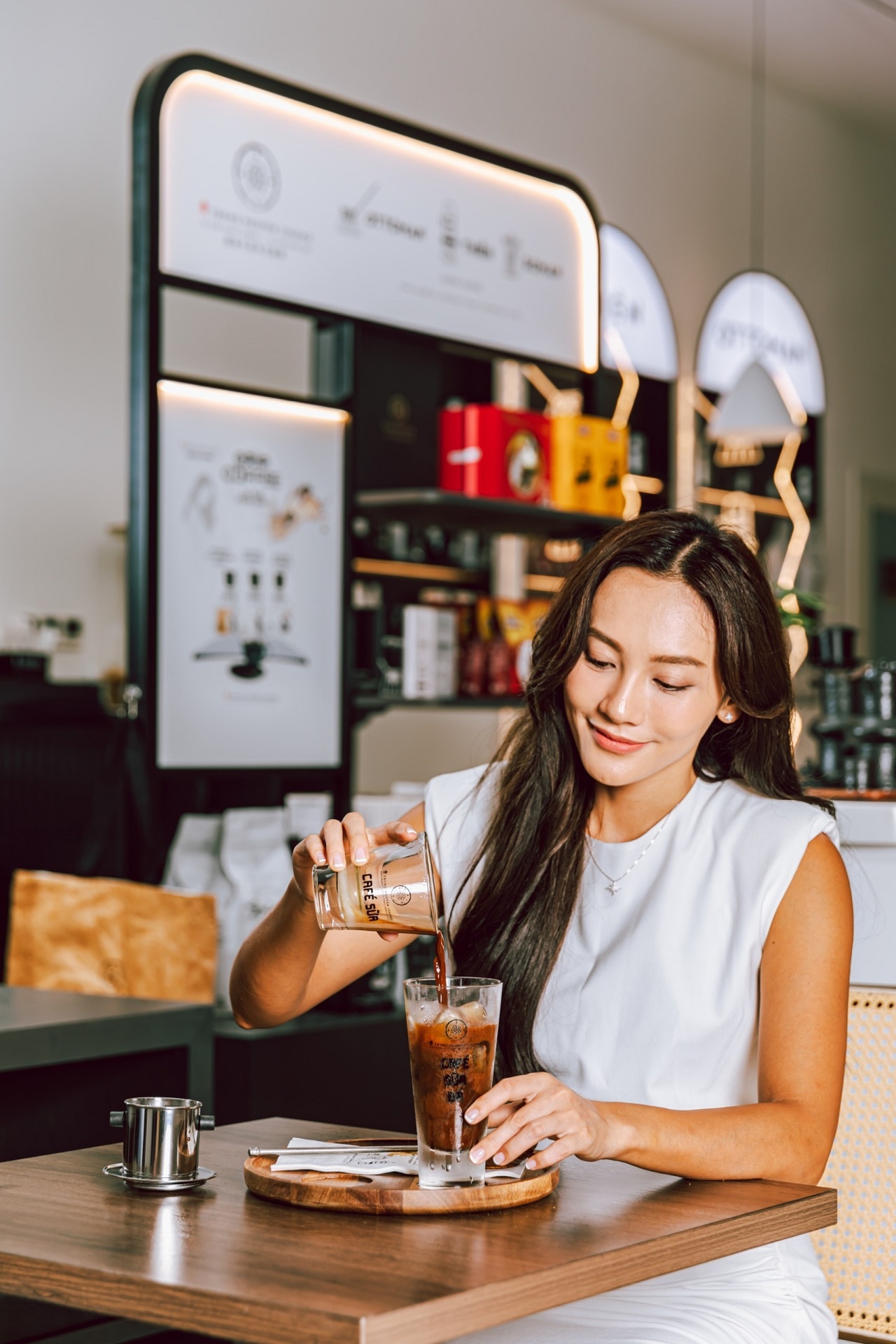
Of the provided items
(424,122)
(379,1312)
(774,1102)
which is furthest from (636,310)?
(379,1312)

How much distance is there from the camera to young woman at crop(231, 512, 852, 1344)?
1.66 meters

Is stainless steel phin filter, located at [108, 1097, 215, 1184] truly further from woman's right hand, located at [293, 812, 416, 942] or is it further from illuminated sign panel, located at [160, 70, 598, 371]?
illuminated sign panel, located at [160, 70, 598, 371]

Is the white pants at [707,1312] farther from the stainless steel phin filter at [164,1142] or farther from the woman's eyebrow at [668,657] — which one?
the woman's eyebrow at [668,657]

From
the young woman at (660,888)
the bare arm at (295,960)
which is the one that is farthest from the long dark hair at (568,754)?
the bare arm at (295,960)

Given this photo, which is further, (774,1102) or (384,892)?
(774,1102)

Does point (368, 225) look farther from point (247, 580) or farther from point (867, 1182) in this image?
point (867, 1182)

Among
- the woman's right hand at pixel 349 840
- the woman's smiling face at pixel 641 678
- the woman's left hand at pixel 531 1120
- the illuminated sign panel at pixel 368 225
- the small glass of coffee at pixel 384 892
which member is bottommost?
the woman's left hand at pixel 531 1120

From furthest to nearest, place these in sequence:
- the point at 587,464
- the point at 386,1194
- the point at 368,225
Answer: the point at 587,464, the point at 368,225, the point at 386,1194

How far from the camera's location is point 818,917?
1728 mm

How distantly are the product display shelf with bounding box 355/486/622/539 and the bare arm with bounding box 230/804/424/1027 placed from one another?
7.01 ft

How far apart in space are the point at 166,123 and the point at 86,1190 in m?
2.48

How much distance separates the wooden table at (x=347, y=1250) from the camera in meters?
1.03

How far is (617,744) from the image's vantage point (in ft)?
5.85

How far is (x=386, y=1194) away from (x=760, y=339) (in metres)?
6.64
